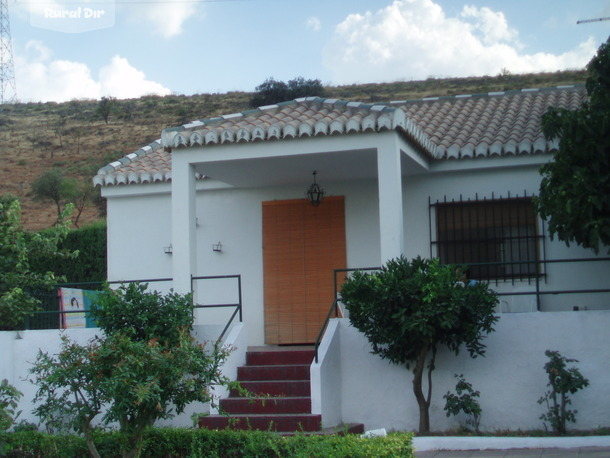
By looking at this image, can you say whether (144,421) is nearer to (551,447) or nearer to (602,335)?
(551,447)

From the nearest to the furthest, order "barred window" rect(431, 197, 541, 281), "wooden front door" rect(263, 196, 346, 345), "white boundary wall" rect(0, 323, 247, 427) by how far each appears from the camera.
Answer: "white boundary wall" rect(0, 323, 247, 427) < "barred window" rect(431, 197, 541, 281) < "wooden front door" rect(263, 196, 346, 345)

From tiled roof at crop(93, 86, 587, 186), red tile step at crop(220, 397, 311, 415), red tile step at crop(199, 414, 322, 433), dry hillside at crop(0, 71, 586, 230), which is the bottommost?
red tile step at crop(199, 414, 322, 433)

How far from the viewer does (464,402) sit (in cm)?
1046

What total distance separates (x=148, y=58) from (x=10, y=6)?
8265mm

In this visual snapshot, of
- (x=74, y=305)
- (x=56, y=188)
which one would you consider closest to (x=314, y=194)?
(x=74, y=305)

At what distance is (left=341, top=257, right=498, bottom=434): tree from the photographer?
10.0 m

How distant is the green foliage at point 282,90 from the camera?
42.2 metres

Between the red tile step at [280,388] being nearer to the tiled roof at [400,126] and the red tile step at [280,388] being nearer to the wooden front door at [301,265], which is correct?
the wooden front door at [301,265]

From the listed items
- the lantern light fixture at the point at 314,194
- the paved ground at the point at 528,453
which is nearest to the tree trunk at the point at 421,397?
the paved ground at the point at 528,453

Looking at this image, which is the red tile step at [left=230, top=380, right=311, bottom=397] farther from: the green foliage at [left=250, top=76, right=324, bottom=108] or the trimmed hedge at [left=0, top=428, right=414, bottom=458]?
the green foliage at [left=250, top=76, right=324, bottom=108]

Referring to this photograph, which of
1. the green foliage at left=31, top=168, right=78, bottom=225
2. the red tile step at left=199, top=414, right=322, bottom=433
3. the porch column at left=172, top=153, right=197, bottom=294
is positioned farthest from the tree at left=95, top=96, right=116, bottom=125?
the red tile step at left=199, top=414, right=322, bottom=433

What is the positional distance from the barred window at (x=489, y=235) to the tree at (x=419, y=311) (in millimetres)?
2353

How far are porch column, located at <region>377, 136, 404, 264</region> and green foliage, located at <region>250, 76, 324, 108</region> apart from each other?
1210 inches

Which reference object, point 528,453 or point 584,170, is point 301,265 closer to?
point 584,170
